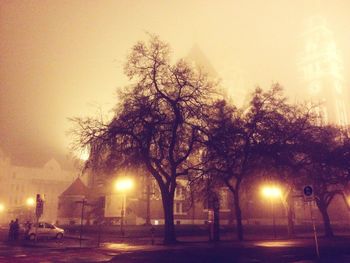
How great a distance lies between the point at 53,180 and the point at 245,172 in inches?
5398

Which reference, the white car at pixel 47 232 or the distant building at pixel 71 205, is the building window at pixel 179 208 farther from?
the white car at pixel 47 232

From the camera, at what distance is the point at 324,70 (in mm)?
146625

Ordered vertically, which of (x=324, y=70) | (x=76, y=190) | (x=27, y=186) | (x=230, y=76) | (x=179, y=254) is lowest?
(x=179, y=254)

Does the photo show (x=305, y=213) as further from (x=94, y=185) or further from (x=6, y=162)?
(x=6, y=162)

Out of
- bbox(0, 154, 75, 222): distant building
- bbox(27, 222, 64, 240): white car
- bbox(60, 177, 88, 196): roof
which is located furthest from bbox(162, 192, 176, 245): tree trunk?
bbox(0, 154, 75, 222): distant building

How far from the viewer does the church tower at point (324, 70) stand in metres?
141

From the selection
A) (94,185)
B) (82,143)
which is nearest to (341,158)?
(82,143)

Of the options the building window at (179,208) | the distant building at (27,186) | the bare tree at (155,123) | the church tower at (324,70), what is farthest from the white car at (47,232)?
the church tower at (324,70)

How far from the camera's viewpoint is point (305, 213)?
86.9 m

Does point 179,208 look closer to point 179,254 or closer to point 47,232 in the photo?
point 47,232

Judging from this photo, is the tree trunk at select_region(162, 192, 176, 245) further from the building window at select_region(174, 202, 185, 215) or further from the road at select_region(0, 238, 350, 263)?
the building window at select_region(174, 202, 185, 215)

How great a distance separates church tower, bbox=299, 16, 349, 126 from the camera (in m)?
141

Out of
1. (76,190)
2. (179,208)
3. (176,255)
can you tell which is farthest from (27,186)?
(176,255)

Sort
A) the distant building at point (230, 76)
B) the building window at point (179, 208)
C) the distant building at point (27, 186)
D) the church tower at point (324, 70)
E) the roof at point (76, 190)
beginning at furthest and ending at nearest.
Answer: the church tower at point (324, 70), the distant building at point (27, 186), the distant building at point (230, 76), the roof at point (76, 190), the building window at point (179, 208)
